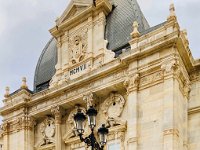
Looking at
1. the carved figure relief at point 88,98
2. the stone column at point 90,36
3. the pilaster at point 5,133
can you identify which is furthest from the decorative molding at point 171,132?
the pilaster at point 5,133

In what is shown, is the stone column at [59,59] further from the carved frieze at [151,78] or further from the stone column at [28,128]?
the carved frieze at [151,78]

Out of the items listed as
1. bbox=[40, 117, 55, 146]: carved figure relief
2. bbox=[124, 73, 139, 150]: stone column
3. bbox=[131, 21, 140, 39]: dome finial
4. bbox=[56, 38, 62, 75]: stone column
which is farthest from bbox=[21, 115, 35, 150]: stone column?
bbox=[131, 21, 140, 39]: dome finial

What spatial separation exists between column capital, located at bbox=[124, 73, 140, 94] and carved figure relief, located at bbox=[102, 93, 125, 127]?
105 centimetres

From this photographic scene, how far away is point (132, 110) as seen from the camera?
63.2ft

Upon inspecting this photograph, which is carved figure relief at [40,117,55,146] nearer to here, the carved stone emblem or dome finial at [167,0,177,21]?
the carved stone emblem

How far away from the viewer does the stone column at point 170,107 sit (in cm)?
1741

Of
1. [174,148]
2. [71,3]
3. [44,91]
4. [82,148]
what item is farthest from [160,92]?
[71,3]

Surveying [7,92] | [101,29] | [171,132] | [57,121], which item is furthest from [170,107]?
[7,92]

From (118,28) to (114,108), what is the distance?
4.62 metres

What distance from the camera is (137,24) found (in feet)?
68.9

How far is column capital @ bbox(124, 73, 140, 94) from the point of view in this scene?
1955 cm

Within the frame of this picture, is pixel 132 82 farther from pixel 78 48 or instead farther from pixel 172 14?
pixel 78 48

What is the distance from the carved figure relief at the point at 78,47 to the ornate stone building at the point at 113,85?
0.18 ft

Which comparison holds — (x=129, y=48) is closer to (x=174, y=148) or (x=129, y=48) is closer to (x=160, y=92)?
(x=160, y=92)
